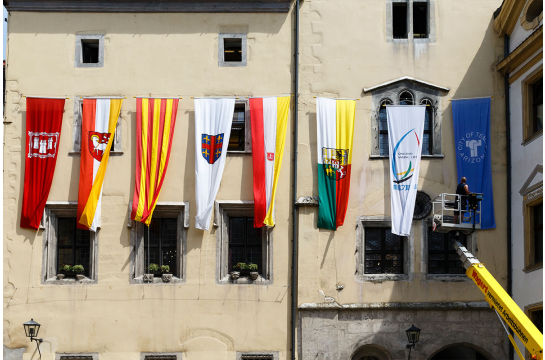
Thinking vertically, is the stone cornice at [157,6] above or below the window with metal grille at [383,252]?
above

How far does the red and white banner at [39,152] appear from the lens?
24297mm

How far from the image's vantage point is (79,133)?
24969mm

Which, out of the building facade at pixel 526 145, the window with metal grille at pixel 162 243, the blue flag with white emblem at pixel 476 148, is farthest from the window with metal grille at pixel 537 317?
the window with metal grille at pixel 162 243

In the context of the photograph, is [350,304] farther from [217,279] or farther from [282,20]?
[282,20]

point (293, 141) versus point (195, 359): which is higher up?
point (293, 141)

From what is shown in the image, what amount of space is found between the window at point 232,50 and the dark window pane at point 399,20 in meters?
4.49

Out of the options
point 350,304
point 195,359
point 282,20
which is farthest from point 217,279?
point 282,20

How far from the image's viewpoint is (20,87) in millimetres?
25016

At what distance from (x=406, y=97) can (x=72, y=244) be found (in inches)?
412

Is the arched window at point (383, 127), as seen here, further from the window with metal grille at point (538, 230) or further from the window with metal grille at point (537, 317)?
the window with metal grille at point (537, 317)

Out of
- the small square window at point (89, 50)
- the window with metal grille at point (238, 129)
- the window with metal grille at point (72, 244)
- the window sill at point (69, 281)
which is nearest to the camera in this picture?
the window sill at point (69, 281)

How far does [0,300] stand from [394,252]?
11.1 m

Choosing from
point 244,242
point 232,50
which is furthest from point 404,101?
point 244,242

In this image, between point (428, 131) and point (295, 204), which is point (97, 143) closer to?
point (295, 204)
